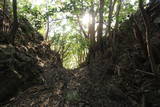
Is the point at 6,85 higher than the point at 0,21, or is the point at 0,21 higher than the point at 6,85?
the point at 0,21

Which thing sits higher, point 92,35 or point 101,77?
point 92,35

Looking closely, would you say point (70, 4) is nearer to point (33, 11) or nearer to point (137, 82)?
A: point (33, 11)

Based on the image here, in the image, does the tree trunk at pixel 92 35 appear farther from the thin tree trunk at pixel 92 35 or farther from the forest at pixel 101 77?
the forest at pixel 101 77

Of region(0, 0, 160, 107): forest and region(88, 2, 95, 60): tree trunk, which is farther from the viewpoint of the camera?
region(88, 2, 95, 60): tree trunk

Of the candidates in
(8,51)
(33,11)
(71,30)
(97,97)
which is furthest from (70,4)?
(71,30)

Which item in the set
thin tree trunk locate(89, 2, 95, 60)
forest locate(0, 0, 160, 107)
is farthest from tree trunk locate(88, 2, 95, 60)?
forest locate(0, 0, 160, 107)

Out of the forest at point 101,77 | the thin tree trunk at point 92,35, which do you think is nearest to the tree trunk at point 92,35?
the thin tree trunk at point 92,35

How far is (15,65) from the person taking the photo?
16.9ft

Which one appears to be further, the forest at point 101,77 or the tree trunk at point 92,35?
the tree trunk at point 92,35

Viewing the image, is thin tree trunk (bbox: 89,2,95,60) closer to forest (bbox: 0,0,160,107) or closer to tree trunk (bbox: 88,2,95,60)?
tree trunk (bbox: 88,2,95,60)

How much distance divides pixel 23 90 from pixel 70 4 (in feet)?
11.2

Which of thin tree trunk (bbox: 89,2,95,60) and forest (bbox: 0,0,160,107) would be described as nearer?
forest (bbox: 0,0,160,107)

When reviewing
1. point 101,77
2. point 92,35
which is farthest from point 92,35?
point 101,77

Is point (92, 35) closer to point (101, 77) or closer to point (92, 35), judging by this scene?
point (92, 35)
